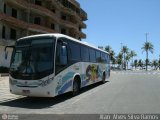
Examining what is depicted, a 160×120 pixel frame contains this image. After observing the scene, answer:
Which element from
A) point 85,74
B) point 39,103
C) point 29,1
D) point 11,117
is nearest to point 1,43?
point 29,1

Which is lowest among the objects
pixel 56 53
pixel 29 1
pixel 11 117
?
pixel 11 117

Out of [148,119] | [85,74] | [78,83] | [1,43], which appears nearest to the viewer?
[148,119]

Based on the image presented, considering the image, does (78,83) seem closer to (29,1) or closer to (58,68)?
(58,68)

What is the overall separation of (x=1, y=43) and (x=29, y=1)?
11308 millimetres

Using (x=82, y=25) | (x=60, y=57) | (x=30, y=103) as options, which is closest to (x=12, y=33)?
(x=60, y=57)

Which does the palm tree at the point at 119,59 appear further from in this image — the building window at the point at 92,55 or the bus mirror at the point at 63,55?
the bus mirror at the point at 63,55

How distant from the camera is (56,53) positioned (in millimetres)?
12289

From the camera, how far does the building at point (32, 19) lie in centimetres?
3856

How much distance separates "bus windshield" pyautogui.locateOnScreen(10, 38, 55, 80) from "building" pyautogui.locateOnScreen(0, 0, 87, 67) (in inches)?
974

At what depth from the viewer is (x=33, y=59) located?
12141mm

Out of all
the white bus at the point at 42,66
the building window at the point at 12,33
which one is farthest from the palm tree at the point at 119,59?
the white bus at the point at 42,66

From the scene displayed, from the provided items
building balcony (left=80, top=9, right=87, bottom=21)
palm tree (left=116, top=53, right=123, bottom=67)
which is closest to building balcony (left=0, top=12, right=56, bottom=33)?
building balcony (left=80, top=9, right=87, bottom=21)

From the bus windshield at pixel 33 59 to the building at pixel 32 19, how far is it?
24744 millimetres

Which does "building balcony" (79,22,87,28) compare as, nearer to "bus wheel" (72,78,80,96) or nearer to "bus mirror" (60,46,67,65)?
"bus wheel" (72,78,80,96)
